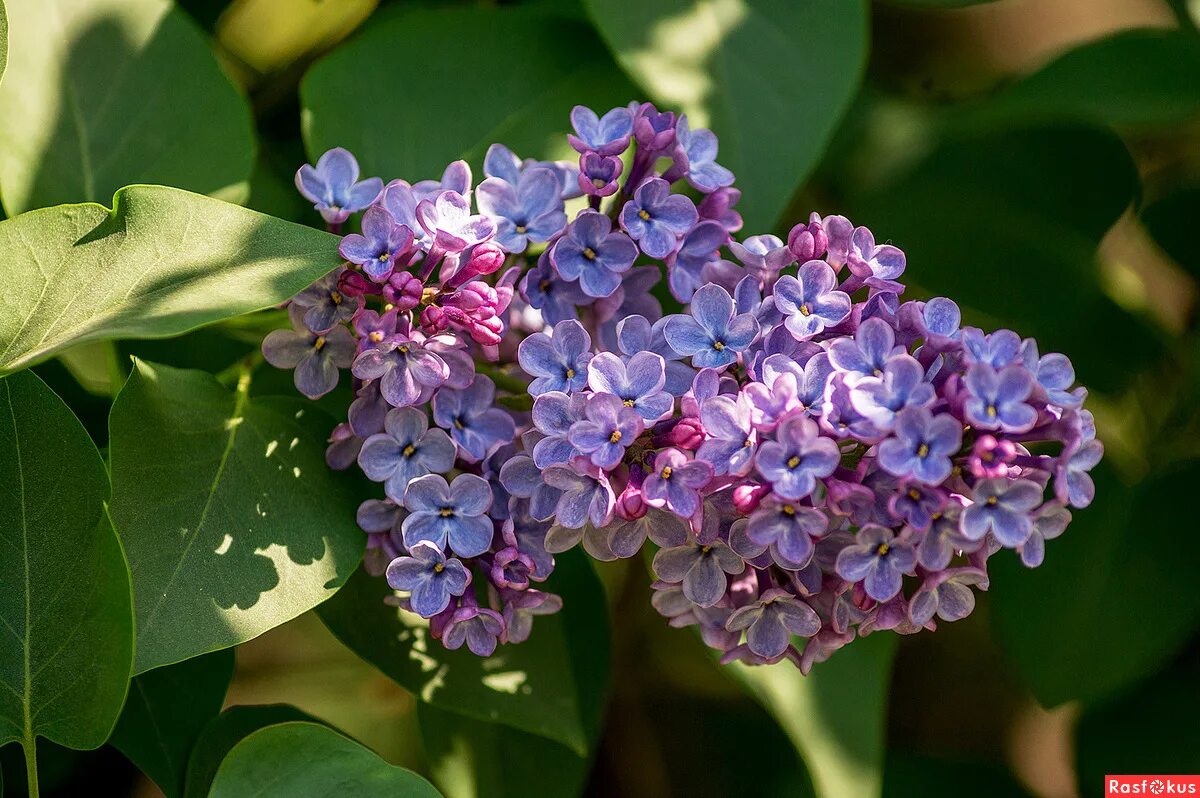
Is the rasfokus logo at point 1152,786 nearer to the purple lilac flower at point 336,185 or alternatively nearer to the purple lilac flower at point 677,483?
the purple lilac flower at point 677,483

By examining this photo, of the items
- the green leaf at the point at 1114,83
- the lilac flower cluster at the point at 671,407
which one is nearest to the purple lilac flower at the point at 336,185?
the lilac flower cluster at the point at 671,407

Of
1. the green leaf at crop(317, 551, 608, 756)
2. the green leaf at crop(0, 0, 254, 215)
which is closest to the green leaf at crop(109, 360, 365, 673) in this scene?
the green leaf at crop(317, 551, 608, 756)

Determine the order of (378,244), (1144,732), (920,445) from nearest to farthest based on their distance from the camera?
(920,445) < (378,244) < (1144,732)

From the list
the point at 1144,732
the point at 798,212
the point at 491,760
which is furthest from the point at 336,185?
the point at 1144,732

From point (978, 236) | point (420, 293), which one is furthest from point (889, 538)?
point (978, 236)

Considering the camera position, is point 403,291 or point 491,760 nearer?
point 403,291

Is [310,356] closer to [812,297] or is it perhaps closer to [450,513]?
[450,513]

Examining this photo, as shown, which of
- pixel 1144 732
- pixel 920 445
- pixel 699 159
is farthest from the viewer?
pixel 1144 732
